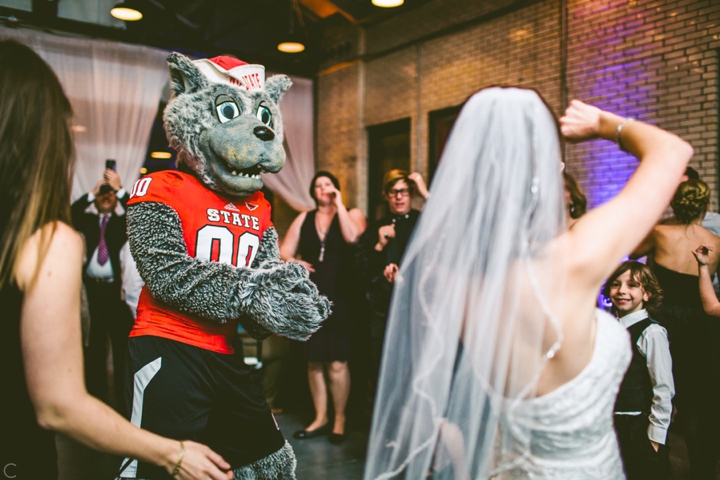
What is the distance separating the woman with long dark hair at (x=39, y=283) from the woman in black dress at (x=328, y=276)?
3191 mm

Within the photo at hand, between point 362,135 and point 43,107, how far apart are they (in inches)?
288

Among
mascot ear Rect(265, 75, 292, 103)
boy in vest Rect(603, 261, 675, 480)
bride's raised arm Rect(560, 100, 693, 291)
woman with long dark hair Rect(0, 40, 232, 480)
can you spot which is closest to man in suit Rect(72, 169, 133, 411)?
mascot ear Rect(265, 75, 292, 103)

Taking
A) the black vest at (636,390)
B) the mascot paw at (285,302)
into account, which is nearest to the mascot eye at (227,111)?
the mascot paw at (285,302)

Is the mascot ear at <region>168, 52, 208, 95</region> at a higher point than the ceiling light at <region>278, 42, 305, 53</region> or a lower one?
lower

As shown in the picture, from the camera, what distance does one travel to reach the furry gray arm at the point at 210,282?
185 centimetres

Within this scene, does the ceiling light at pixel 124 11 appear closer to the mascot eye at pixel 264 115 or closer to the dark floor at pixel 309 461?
the dark floor at pixel 309 461

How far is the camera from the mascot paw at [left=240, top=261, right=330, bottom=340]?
74.2 inches

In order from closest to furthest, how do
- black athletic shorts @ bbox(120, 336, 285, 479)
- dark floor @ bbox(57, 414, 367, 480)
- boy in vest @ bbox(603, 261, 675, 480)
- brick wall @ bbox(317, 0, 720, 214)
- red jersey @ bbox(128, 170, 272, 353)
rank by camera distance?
1. black athletic shorts @ bbox(120, 336, 285, 479)
2. red jersey @ bbox(128, 170, 272, 353)
3. boy in vest @ bbox(603, 261, 675, 480)
4. dark floor @ bbox(57, 414, 367, 480)
5. brick wall @ bbox(317, 0, 720, 214)

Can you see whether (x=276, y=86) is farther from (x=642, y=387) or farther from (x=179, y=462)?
(x=642, y=387)

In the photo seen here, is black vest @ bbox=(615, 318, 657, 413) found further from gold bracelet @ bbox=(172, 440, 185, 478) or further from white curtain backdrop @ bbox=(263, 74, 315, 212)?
white curtain backdrop @ bbox=(263, 74, 315, 212)

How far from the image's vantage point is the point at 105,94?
692 cm

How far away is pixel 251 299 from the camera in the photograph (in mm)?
1879

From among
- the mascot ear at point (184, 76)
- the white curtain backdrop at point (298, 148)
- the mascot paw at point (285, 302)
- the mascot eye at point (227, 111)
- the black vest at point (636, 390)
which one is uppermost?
the white curtain backdrop at point (298, 148)

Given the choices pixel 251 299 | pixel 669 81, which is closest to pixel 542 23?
pixel 669 81
